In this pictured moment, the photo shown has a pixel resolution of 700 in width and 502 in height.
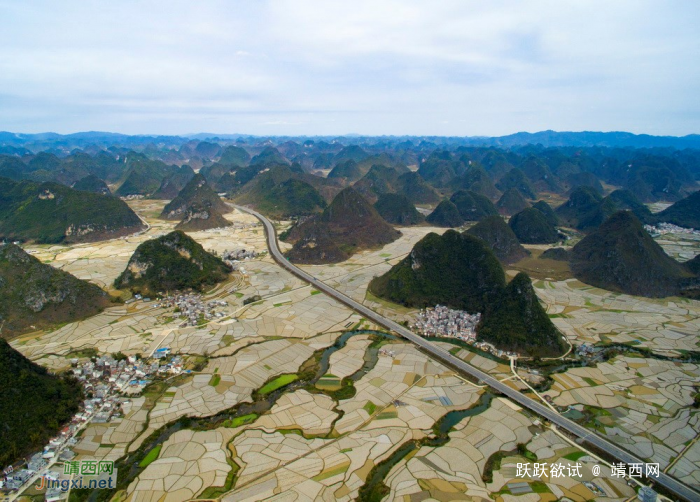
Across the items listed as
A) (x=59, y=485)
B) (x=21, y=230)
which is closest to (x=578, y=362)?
(x=59, y=485)

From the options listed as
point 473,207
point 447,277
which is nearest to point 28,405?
point 447,277

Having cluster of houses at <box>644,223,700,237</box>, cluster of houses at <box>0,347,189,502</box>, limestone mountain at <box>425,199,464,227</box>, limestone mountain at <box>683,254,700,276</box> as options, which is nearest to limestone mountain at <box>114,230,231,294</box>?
cluster of houses at <box>0,347,189,502</box>

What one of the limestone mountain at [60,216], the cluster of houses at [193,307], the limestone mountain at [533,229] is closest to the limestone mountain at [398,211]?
the limestone mountain at [533,229]

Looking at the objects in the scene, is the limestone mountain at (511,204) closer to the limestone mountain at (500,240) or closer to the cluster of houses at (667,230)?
the cluster of houses at (667,230)

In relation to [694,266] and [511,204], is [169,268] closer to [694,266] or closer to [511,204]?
[694,266]

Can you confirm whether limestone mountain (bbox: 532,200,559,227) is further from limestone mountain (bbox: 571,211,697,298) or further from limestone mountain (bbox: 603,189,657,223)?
limestone mountain (bbox: 571,211,697,298)

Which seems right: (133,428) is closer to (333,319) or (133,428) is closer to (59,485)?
(59,485)
